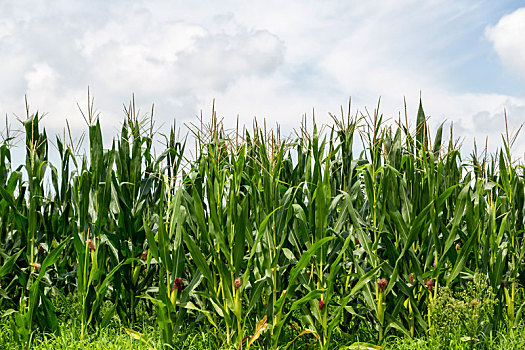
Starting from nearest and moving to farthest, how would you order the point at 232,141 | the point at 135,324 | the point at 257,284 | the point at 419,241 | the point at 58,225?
the point at 257,284 → the point at 232,141 → the point at 419,241 → the point at 135,324 → the point at 58,225

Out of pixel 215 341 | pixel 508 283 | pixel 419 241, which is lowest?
pixel 215 341

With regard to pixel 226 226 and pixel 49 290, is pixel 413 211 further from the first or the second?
pixel 49 290

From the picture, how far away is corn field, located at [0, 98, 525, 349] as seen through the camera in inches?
132

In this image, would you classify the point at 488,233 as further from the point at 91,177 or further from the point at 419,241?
the point at 91,177

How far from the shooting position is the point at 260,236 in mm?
3168

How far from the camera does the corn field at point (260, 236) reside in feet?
11.0

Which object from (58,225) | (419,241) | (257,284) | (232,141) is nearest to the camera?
(257,284)

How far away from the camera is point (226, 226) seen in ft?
11.1

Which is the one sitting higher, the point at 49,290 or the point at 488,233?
the point at 488,233

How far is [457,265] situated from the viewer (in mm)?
3621

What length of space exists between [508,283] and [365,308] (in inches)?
51.5

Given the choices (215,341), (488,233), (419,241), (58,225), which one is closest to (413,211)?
(419,241)

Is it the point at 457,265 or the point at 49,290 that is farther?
the point at 49,290

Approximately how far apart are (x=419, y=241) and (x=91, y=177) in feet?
8.73
